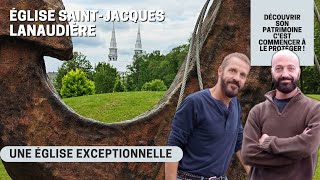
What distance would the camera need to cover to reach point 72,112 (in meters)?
4.01

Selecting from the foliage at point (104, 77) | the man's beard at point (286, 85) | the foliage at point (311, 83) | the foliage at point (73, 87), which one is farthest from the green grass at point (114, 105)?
the foliage at point (311, 83)

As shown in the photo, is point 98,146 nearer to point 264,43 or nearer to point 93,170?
point 93,170

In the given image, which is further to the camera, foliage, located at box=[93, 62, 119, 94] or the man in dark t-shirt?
foliage, located at box=[93, 62, 119, 94]

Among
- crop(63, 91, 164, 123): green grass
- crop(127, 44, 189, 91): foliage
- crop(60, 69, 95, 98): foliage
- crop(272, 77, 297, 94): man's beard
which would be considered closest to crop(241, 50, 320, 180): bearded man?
crop(272, 77, 297, 94): man's beard

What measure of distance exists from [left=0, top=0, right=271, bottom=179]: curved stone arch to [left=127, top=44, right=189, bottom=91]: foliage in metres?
12.8

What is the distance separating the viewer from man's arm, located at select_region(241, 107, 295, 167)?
102 inches

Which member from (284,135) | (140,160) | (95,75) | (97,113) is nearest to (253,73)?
(140,160)

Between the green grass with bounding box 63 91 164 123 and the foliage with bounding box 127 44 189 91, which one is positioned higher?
the foliage with bounding box 127 44 189 91

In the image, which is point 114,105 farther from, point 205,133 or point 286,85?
point 286,85

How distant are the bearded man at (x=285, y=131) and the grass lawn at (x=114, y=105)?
22.8 ft

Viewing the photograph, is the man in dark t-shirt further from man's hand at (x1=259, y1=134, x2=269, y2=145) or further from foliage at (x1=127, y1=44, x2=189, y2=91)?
foliage at (x1=127, y1=44, x2=189, y2=91)

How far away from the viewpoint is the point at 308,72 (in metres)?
21.1

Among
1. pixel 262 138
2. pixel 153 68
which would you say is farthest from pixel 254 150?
pixel 153 68

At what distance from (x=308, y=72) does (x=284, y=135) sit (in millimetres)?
19135
